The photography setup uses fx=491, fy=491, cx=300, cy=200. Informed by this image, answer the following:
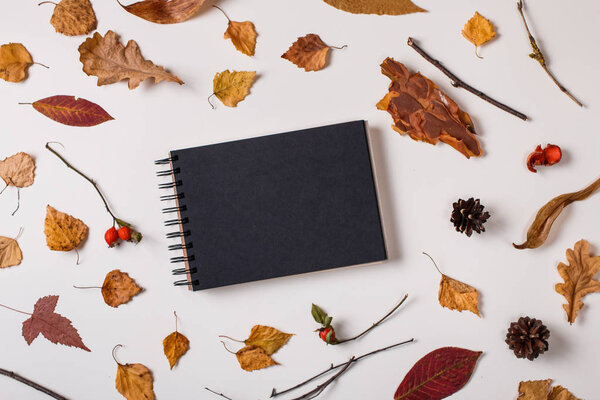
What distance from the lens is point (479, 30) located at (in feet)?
2.93

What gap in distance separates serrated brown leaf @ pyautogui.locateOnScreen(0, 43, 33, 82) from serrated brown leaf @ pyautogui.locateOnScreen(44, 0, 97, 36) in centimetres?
8

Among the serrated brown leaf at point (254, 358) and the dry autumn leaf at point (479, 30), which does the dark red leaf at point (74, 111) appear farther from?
the dry autumn leaf at point (479, 30)

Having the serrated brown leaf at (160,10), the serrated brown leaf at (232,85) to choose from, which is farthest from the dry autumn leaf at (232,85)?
the serrated brown leaf at (160,10)

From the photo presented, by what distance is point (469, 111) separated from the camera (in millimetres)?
906

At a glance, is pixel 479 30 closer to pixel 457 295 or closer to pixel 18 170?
pixel 457 295

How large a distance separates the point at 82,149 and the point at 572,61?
3.04 ft

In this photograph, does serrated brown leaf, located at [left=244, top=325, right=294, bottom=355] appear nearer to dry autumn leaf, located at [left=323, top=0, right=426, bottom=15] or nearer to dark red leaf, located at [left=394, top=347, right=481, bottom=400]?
dark red leaf, located at [left=394, top=347, right=481, bottom=400]

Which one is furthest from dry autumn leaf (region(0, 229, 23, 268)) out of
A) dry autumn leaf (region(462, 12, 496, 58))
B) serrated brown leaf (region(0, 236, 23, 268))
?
dry autumn leaf (region(462, 12, 496, 58))

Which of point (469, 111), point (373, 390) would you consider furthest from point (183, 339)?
point (469, 111)

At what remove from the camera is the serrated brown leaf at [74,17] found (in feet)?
3.01

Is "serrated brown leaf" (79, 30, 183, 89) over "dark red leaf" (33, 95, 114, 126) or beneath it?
over

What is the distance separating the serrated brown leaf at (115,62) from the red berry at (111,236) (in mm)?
269

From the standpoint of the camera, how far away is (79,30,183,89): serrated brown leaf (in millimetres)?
911

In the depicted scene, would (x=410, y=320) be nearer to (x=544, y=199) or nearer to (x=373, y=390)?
(x=373, y=390)
